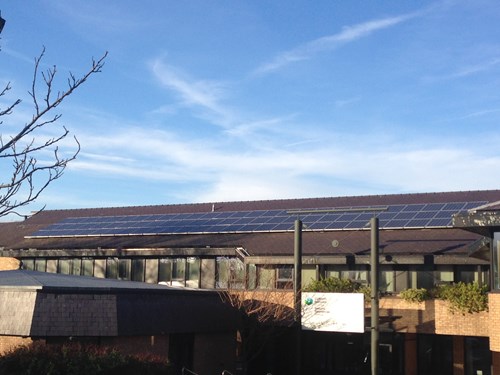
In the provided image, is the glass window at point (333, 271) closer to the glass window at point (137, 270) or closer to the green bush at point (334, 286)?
the green bush at point (334, 286)

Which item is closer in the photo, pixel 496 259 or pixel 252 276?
pixel 496 259

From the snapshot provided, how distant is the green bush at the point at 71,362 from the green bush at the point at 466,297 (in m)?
11.6

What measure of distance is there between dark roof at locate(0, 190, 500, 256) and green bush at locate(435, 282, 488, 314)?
7.02 feet

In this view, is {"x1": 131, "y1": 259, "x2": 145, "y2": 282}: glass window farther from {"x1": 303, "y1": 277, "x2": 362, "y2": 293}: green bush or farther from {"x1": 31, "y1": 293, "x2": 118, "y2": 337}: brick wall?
{"x1": 31, "y1": 293, "x2": 118, "y2": 337}: brick wall

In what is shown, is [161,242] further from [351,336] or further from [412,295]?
[412,295]

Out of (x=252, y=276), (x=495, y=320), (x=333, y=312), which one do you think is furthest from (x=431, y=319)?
(x=252, y=276)

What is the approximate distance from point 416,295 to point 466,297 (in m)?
1.93

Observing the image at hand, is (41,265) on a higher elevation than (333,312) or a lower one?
higher

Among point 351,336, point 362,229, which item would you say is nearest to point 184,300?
point 351,336

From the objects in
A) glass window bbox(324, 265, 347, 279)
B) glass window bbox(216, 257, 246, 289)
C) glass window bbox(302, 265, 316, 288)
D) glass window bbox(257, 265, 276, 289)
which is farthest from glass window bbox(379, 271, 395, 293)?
glass window bbox(216, 257, 246, 289)

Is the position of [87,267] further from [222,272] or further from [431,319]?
[431,319]

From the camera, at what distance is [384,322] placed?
26312 millimetres

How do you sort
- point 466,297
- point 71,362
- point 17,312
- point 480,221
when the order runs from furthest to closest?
point 466,297
point 480,221
point 17,312
point 71,362

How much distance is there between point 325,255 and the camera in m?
28.7
